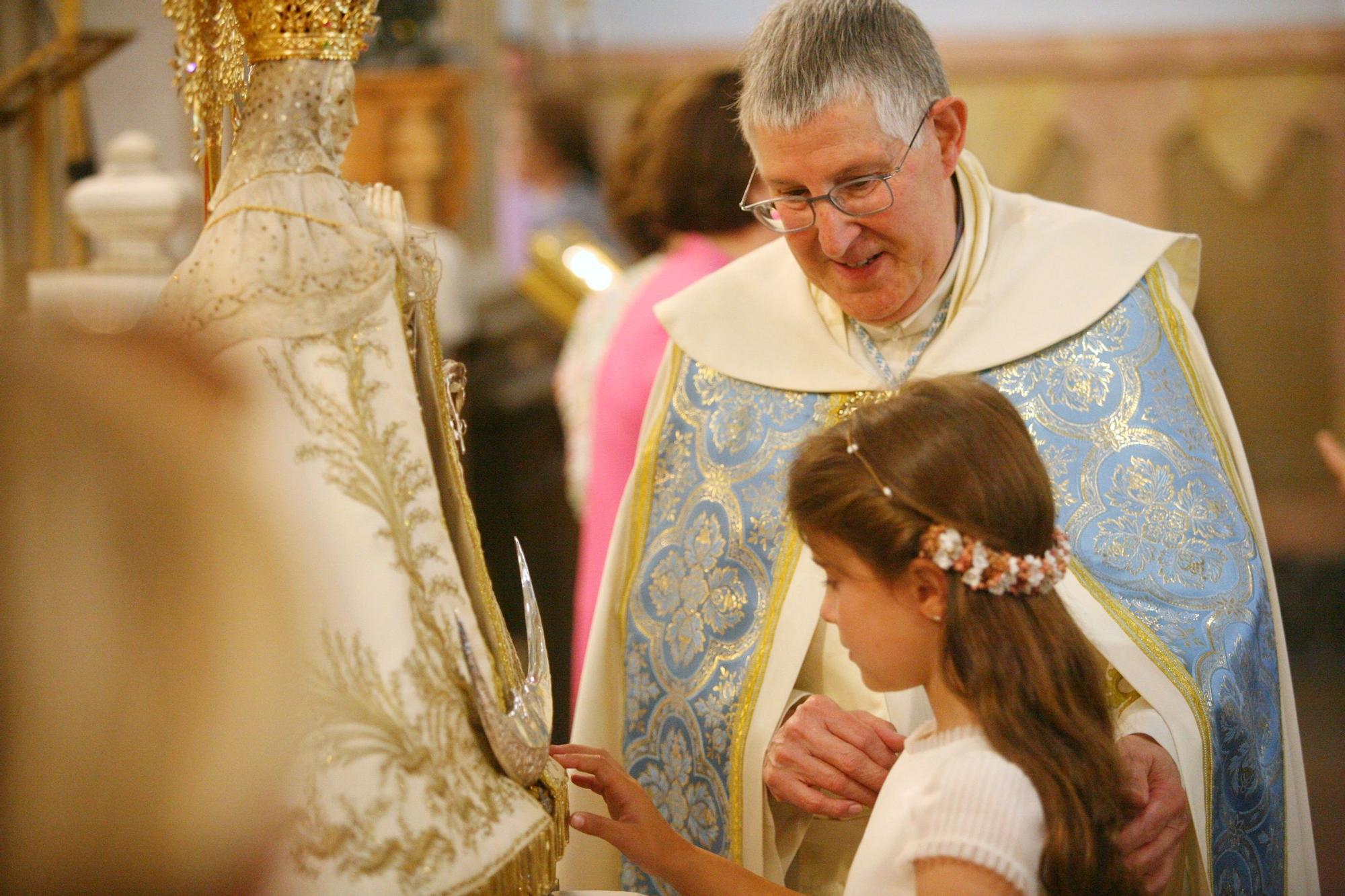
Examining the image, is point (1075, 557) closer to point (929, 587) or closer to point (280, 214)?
point (929, 587)

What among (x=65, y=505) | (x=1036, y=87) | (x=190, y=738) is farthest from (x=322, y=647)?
(x=1036, y=87)

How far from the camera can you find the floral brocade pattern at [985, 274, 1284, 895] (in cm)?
223

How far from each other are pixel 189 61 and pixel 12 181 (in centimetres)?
213

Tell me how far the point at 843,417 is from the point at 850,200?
38 cm

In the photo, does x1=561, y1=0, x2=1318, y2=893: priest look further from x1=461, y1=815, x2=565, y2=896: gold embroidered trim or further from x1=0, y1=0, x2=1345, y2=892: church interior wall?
x1=0, y1=0, x2=1345, y2=892: church interior wall

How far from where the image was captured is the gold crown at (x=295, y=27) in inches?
57.9

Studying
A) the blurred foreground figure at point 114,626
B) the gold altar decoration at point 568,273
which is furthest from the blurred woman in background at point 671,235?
the blurred foreground figure at point 114,626

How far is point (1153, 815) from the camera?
6.55ft

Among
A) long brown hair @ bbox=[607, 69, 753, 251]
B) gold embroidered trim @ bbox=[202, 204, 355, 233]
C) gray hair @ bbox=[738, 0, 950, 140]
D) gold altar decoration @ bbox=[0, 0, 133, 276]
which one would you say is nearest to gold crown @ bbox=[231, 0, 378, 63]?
gold embroidered trim @ bbox=[202, 204, 355, 233]

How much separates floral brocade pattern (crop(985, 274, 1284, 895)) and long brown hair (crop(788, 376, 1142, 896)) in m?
0.54

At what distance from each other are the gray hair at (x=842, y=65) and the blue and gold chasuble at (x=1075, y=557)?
47cm

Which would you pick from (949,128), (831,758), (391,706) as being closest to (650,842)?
(831,758)

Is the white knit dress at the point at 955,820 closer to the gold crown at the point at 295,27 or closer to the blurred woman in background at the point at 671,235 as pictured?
the gold crown at the point at 295,27

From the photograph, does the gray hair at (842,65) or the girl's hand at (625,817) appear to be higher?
the gray hair at (842,65)
